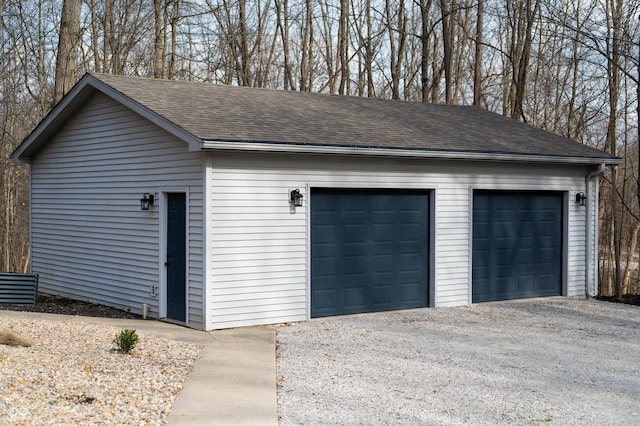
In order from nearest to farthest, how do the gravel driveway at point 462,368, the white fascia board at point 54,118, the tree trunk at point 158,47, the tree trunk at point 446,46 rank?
the gravel driveway at point 462,368
the white fascia board at point 54,118
the tree trunk at point 158,47
the tree trunk at point 446,46

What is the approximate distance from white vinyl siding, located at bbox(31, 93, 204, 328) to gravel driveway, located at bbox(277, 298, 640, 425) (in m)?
2.45

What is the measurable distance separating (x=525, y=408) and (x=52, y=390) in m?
4.18

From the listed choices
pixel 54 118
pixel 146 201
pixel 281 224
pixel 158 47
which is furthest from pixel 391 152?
pixel 158 47

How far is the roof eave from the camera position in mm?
10102

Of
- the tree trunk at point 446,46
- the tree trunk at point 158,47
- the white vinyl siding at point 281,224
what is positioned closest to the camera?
the white vinyl siding at point 281,224

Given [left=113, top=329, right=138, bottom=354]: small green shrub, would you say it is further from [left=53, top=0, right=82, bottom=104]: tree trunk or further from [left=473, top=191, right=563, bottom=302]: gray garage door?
[left=53, top=0, right=82, bottom=104]: tree trunk

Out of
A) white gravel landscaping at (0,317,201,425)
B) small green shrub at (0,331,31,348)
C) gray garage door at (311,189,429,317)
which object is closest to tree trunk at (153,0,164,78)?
gray garage door at (311,189,429,317)

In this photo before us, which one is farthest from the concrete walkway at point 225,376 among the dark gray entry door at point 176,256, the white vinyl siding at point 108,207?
the white vinyl siding at point 108,207

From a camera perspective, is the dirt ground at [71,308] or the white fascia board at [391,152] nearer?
the white fascia board at [391,152]

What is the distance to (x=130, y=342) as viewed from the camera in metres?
7.84

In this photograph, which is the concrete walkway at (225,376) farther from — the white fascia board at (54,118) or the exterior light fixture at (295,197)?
the white fascia board at (54,118)

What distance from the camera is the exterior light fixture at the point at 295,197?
35.4 ft

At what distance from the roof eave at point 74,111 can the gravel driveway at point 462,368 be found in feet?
10.4

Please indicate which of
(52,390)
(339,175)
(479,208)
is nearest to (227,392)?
(52,390)
